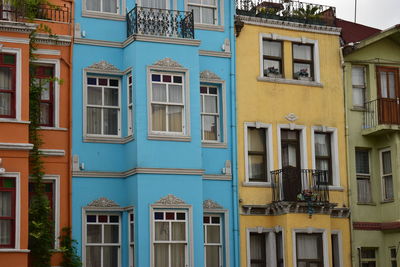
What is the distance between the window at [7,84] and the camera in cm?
2441

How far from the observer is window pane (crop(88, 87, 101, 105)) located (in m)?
26.5

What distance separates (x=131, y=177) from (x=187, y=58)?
380cm

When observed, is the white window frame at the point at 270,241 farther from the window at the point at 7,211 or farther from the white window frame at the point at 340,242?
the window at the point at 7,211

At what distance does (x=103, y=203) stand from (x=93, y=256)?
147cm

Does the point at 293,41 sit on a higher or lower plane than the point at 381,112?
higher

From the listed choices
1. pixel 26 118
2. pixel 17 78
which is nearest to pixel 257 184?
pixel 26 118

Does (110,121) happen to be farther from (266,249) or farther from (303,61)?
(303,61)

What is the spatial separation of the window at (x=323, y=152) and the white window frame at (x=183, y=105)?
5.10 m

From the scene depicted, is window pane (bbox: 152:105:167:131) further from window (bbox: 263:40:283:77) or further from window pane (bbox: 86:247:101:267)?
window (bbox: 263:40:283:77)

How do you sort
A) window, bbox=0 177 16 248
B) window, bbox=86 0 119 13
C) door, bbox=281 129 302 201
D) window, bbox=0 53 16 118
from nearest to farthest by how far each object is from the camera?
window, bbox=0 177 16 248 → window, bbox=0 53 16 118 → window, bbox=86 0 119 13 → door, bbox=281 129 302 201

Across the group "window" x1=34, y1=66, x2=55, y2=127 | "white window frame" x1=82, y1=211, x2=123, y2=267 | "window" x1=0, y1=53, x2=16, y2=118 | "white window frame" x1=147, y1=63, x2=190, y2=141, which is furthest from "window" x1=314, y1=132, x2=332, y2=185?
"window" x1=0, y1=53, x2=16, y2=118

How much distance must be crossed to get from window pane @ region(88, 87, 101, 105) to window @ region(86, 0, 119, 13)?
7.66 feet

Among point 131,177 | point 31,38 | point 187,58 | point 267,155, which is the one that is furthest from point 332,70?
point 31,38

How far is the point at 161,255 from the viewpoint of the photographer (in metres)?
25.4
